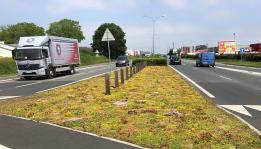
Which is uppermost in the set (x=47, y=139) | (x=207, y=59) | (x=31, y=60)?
(x=31, y=60)

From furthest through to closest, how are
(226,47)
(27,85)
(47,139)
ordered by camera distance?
(226,47)
(27,85)
(47,139)

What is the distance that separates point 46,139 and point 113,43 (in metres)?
134

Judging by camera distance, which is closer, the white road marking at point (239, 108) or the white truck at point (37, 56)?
the white road marking at point (239, 108)

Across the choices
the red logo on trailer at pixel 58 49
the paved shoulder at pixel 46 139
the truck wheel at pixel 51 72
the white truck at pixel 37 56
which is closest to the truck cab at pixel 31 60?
the white truck at pixel 37 56

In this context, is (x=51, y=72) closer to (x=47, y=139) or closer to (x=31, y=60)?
(x=31, y=60)

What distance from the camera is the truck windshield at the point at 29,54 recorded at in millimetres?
35625

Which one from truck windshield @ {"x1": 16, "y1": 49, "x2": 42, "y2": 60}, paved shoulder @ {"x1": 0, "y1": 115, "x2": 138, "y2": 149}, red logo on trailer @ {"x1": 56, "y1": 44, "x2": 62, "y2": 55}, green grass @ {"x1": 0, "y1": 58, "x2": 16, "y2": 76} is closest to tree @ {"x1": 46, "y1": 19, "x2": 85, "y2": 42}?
green grass @ {"x1": 0, "y1": 58, "x2": 16, "y2": 76}

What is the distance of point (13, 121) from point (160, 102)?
4837 mm

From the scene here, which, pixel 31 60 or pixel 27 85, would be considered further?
pixel 31 60

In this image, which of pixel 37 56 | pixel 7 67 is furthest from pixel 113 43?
pixel 37 56

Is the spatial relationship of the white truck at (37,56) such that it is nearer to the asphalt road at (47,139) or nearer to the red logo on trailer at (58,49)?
the red logo on trailer at (58,49)

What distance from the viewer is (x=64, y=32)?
135500 mm

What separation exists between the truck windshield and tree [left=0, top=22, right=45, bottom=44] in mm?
93070

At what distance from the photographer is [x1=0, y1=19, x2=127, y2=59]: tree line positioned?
130000 mm
